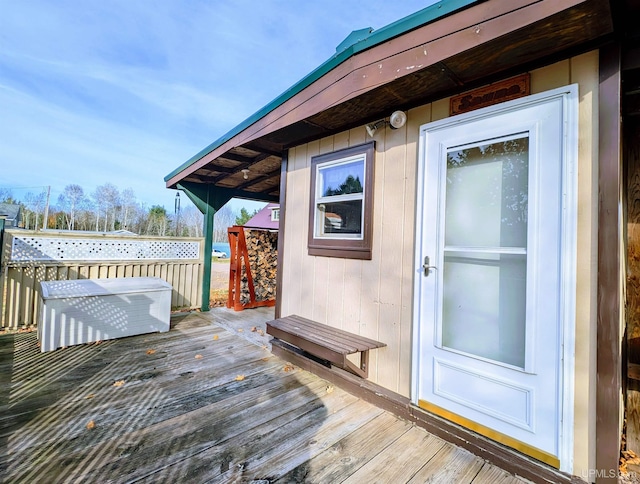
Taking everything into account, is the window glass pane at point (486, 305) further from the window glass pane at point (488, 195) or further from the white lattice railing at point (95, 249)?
the white lattice railing at point (95, 249)

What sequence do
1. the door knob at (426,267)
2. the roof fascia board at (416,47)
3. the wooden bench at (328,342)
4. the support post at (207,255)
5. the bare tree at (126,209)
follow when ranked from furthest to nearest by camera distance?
the bare tree at (126,209)
the support post at (207,255)
the wooden bench at (328,342)
the door knob at (426,267)
the roof fascia board at (416,47)

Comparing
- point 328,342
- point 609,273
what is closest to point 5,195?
point 328,342

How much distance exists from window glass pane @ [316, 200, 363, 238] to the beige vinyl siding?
19 cm

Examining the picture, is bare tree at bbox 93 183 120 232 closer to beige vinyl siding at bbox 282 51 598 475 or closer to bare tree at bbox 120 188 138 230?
bare tree at bbox 120 188 138 230

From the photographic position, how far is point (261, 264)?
17.7 ft

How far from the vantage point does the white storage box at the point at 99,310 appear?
294cm

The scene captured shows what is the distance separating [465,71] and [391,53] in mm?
453

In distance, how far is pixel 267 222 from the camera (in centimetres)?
993

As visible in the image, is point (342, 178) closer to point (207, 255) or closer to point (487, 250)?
point (487, 250)

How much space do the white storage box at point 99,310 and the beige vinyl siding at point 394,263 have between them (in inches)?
72.6

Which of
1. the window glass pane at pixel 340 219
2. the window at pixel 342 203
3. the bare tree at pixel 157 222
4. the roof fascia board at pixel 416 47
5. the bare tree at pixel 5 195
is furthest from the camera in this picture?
the bare tree at pixel 157 222

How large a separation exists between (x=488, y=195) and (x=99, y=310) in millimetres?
4113

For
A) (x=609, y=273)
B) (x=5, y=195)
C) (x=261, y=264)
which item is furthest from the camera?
(x=5, y=195)

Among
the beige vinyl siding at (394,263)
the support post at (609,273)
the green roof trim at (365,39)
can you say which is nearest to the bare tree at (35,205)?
the beige vinyl siding at (394,263)
